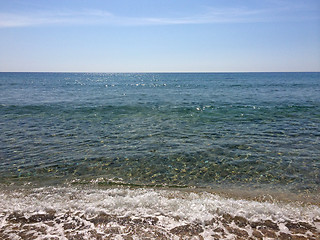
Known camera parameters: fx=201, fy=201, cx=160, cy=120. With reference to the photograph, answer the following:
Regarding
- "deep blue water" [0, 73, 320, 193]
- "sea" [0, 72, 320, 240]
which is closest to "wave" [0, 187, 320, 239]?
"sea" [0, 72, 320, 240]

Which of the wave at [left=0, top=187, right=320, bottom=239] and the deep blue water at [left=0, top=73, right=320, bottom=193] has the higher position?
the deep blue water at [left=0, top=73, right=320, bottom=193]

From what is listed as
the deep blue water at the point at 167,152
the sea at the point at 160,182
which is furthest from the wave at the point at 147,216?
the deep blue water at the point at 167,152

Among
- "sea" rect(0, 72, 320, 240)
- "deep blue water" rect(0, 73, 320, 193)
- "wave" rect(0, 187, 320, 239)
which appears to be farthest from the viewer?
"deep blue water" rect(0, 73, 320, 193)

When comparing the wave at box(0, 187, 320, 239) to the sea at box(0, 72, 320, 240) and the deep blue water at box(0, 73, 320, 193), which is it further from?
the deep blue water at box(0, 73, 320, 193)

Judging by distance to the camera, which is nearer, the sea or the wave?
the wave

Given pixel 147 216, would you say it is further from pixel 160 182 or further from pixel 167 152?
pixel 167 152

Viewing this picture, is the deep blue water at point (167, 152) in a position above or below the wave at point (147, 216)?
above

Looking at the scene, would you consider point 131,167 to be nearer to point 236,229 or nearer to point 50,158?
point 50,158

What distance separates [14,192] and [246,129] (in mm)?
14954

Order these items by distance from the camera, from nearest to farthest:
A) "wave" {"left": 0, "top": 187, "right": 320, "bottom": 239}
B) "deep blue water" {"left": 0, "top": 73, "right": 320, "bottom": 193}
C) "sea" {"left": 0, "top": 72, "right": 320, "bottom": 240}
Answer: "wave" {"left": 0, "top": 187, "right": 320, "bottom": 239} < "sea" {"left": 0, "top": 72, "right": 320, "bottom": 240} < "deep blue water" {"left": 0, "top": 73, "right": 320, "bottom": 193}

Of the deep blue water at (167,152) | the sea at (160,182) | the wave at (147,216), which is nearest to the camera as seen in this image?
the wave at (147,216)

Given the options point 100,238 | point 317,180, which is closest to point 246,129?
point 317,180

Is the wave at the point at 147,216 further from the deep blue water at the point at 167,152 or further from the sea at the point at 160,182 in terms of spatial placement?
the deep blue water at the point at 167,152

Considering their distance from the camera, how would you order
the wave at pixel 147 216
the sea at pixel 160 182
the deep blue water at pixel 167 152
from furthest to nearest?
the deep blue water at pixel 167 152
the sea at pixel 160 182
the wave at pixel 147 216
